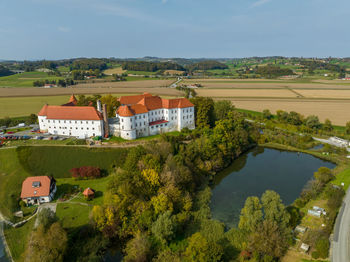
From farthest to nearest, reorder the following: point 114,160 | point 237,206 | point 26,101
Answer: point 26,101 < point 114,160 < point 237,206

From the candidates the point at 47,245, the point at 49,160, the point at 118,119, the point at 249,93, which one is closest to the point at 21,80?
the point at 118,119

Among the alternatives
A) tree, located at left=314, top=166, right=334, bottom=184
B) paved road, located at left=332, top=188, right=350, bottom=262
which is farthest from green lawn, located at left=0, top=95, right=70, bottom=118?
paved road, located at left=332, top=188, right=350, bottom=262

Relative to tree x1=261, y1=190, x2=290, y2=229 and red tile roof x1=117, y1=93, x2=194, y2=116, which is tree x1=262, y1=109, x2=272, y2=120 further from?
tree x1=261, y1=190, x2=290, y2=229

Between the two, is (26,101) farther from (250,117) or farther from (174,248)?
(174,248)

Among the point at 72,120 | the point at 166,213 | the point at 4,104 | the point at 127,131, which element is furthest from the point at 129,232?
the point at 4,104

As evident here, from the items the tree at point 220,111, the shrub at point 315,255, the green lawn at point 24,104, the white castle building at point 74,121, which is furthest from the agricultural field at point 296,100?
the green lawn at point 24,104

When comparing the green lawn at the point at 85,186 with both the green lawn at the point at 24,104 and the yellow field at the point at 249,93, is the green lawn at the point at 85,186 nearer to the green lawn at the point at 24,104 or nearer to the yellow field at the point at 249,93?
the green lawn at the point at 24,104

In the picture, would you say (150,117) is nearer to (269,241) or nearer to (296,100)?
(269,241)
